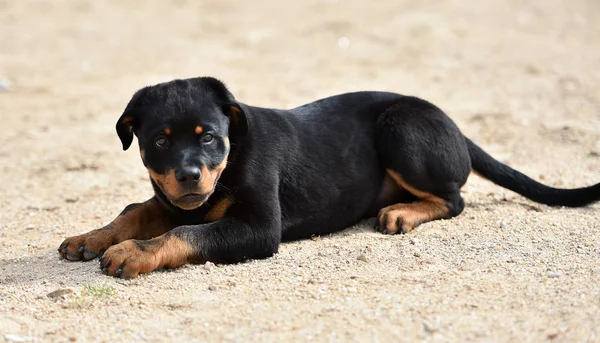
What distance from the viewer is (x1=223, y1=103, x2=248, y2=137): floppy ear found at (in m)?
5.80

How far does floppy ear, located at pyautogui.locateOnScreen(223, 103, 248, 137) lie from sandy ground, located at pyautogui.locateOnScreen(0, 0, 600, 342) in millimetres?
934

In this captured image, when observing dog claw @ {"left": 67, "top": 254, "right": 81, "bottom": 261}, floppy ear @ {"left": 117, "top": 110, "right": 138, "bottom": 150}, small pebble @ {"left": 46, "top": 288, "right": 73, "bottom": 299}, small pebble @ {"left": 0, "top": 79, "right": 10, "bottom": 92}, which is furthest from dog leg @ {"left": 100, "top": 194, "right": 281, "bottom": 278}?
small pebble @ {"left": 0, "top": 79, "right": 10, "bottom": 92}

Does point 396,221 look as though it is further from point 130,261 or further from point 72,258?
point 72,258

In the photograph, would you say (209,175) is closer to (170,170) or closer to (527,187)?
(170,170)

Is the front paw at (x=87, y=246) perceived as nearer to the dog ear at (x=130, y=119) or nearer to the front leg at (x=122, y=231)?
the front leg at (x=122, y=231)

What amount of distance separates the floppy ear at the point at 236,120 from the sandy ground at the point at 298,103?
3.06 feet

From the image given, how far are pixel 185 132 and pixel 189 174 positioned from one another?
1.21ft

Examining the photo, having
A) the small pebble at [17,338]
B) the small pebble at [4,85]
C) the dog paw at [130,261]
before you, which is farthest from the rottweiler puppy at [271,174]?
the small pebble at [4,85]

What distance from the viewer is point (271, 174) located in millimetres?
5996

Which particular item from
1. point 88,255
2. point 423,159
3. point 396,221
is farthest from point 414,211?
point 88,255

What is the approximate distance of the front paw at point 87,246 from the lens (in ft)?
19.5

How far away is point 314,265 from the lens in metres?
5.59

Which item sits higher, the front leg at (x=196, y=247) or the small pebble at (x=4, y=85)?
the small pebble at (x=4, y=85)

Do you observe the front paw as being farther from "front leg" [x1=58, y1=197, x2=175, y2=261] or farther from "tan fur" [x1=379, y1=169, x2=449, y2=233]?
"tan fur" [x1=379, y1=169, x2=449, y2=233]
